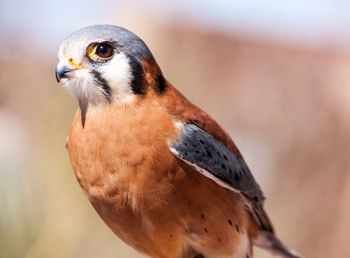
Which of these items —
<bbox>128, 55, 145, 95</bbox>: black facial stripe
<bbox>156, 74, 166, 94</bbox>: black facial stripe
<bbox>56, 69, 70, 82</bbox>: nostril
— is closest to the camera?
<bbox>56, 69, 70, 82</bbox>: nostril

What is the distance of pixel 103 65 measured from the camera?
3830mm

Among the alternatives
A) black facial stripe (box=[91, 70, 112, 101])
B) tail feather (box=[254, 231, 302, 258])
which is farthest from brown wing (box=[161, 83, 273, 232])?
tail feather (box=[254, 231, 302, 258])

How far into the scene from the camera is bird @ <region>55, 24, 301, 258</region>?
3783mm

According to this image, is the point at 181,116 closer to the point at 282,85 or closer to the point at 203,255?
the point at 203,255

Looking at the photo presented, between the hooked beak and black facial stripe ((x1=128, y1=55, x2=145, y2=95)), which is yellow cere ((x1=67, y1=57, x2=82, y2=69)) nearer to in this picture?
the hooked beak

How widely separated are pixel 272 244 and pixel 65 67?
5.71 ft

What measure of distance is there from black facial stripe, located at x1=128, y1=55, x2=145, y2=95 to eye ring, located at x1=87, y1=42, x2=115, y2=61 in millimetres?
89

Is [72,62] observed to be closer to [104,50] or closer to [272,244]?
[104,50]

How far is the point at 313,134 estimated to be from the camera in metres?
8.80

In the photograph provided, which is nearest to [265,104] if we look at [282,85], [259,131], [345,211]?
[282,85]

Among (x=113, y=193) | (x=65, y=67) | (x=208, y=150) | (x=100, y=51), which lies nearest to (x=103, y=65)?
(x=100, y=51)

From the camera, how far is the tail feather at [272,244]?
4844mm

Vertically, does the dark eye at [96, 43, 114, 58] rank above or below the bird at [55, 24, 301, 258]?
above

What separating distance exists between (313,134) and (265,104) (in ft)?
2.23
